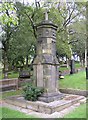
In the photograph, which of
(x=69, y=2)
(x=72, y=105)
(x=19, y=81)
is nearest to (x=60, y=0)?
(x=69, y=2)

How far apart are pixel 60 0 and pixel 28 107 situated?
10.7 m

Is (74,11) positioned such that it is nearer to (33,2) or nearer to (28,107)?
(33,2)

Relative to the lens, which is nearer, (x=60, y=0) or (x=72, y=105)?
(x=72, y=105)

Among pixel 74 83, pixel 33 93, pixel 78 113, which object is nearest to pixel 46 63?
pixel 33 93

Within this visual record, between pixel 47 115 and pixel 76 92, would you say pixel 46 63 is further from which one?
pixel 76 92

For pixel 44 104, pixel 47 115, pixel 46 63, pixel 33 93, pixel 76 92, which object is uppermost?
pixel 46 63

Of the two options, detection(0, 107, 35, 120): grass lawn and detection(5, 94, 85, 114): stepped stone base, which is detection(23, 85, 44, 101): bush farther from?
detection(0, 107, 35, 120): grass lawn

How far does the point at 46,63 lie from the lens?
8.52 meters

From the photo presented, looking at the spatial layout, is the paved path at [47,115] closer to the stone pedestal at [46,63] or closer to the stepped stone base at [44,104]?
the stepped stone base at [44,104]

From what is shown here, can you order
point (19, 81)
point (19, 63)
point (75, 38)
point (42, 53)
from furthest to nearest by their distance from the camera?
point (19, 63) → point (75, 38) → point (19, 81) → point (42, 53)

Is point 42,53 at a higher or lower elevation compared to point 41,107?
higher

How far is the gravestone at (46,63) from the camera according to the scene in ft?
28.0

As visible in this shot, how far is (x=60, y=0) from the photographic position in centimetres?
1544

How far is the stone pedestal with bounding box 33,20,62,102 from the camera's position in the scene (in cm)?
854
